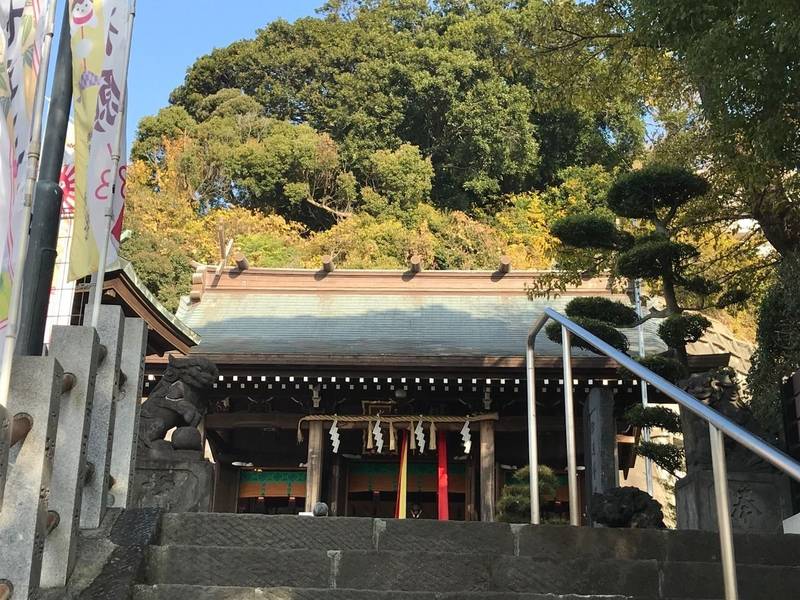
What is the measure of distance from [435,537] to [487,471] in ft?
28.7

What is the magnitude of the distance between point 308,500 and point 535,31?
7.18m

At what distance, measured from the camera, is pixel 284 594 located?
133 inches

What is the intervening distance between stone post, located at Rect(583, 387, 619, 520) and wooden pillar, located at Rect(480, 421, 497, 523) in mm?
2571

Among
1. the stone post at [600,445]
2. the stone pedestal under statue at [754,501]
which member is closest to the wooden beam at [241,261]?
the stone post at [600,445]

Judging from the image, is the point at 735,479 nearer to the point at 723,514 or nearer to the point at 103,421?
the point at 723,514

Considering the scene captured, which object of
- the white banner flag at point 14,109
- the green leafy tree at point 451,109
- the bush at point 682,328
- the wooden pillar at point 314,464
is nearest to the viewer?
the white banner flag at point 14,109

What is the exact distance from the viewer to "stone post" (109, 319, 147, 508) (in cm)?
446

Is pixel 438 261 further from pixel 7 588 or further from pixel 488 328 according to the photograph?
pixel 7 588

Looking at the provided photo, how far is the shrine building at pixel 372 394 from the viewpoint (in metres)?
11.4

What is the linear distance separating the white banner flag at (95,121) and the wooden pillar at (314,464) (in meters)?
7.10

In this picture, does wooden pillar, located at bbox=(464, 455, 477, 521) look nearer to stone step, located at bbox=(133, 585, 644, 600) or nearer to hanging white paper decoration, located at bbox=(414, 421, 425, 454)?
hanging white paper decoration, located at bbox=(414, 421, 425, 454)

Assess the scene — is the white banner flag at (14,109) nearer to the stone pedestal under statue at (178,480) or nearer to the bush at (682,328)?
the stone pedestal under statue at (178,480)

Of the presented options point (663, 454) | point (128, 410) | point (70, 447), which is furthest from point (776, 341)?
point (70, 447)

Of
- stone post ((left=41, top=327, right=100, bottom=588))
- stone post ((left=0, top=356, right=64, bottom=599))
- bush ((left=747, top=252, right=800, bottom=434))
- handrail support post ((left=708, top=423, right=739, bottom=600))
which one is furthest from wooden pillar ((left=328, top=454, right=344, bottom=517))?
handrail support post ((left=708, top=423, right=739, bottom=600))
